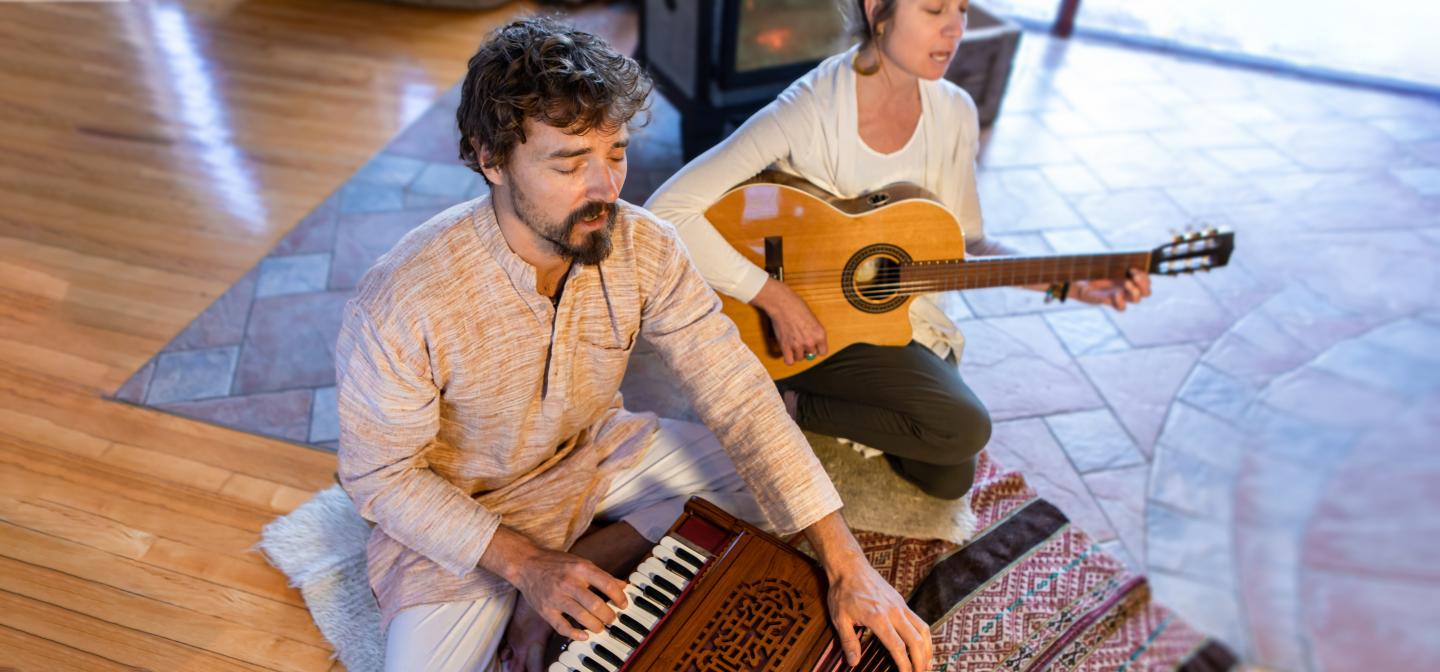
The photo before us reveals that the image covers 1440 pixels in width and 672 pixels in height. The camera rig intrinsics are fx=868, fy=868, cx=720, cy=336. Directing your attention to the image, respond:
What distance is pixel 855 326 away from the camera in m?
1.99

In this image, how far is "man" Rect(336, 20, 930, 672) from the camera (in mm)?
1311

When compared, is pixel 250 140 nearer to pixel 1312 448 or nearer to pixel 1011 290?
pixel 1011 290

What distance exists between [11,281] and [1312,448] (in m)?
3.26

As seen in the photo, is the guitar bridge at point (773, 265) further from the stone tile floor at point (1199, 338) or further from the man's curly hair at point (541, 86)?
the stone tile floor at point (1199, 338)

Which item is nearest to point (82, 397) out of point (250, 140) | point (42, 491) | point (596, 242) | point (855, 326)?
point (42, 491)

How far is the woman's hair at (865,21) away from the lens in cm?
174

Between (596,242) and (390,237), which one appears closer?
(596,242)

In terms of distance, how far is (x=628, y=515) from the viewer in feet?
5.54

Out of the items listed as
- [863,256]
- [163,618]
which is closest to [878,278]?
[863,256]

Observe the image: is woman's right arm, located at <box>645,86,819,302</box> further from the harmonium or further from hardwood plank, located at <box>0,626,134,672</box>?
hardwood plank, located at <box>0,626,134,672</box>

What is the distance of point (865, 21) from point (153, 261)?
2316 millimetres

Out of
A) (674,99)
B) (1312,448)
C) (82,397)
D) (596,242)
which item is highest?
(1312,448)

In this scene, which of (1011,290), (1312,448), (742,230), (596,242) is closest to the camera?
(1312,448)

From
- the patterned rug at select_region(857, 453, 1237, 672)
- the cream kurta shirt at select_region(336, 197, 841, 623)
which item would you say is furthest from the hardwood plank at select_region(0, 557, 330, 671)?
the patterned rug at select_region(857, 453, 1237, 672)
